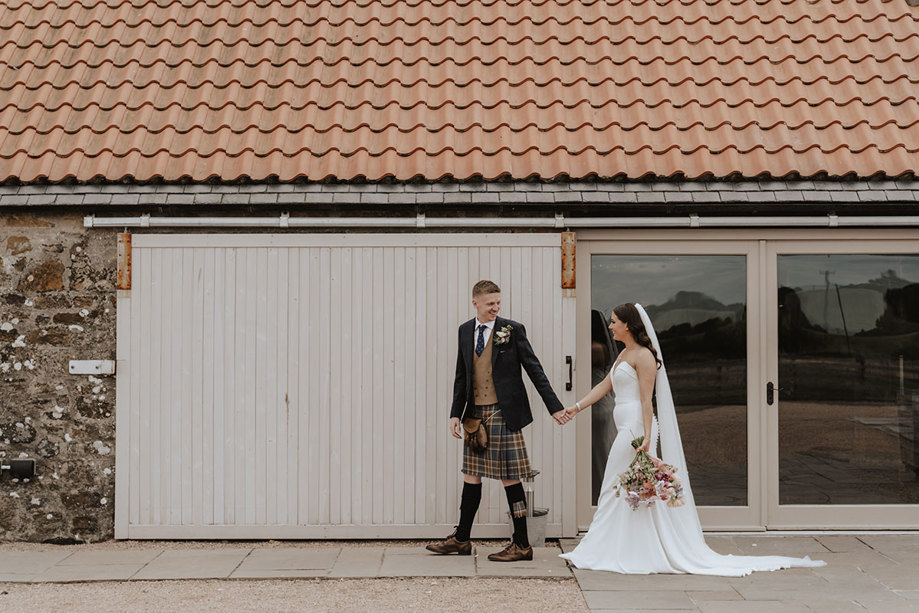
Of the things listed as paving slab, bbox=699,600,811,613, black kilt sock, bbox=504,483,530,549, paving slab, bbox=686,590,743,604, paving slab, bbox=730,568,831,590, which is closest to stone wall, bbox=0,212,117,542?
black kilt sock, bbox=504,483,530,549

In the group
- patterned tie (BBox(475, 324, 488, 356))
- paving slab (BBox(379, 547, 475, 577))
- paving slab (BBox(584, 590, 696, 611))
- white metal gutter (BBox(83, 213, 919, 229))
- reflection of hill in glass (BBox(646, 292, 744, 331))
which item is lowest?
paving slab (BBox(584, 590, 696, 611))

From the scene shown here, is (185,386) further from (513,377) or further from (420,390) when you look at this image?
(513,377)

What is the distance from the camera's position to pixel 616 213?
771cm

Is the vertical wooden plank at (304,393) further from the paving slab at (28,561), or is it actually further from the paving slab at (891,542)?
the paving slab at (891,542)

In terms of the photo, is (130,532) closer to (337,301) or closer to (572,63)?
(337,301)

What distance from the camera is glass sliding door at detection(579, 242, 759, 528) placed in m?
7.82

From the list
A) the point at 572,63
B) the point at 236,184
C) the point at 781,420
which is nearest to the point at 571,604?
the point at 781,420

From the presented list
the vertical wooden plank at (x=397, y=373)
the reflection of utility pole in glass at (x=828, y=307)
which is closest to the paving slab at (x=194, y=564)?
the vertical wooden plank at (x=397, y=373)

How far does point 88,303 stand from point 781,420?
5655 millimetres

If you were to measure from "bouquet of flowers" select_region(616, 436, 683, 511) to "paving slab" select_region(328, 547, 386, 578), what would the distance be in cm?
186

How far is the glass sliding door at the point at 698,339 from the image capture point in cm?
782

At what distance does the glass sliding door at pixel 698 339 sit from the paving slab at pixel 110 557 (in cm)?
348

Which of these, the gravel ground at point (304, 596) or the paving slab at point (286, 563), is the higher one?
the paving slab at point (286, 563)

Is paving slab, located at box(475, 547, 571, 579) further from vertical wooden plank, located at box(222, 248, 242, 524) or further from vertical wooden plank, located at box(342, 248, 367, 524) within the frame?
vertical wooden plank, located at box(222, 248, 242, 524)
